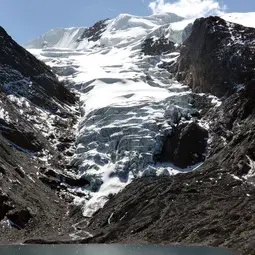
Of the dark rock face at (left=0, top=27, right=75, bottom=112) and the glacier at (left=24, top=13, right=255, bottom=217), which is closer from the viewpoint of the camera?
the glacier at (left=24, top=13, right=255, bottom=217)

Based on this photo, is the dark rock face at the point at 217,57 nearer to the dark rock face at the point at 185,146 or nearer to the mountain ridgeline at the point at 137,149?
the mountain ridgeline at the point at 137,149

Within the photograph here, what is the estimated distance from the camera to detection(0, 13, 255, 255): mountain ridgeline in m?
86.9

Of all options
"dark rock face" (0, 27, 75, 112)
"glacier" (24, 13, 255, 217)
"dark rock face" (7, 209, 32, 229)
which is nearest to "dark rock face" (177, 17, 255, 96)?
"glacier" (24, 13, 255, 217)

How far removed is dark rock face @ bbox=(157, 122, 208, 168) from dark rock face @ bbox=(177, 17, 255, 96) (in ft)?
59.1

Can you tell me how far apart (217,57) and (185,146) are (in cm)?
3876

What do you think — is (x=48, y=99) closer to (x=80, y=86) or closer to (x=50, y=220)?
(x=80, y=86)

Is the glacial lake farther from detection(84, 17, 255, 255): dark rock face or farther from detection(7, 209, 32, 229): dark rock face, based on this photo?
detection(7, 209, 32, 229): dark rock face

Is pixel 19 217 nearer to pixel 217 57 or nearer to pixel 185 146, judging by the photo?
pixel 185 146

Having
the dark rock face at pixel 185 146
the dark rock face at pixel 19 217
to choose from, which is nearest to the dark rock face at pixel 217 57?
the dark rock face at pixel 185 146

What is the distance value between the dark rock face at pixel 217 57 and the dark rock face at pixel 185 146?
1802 centimetres

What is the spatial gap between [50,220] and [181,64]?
324 feet

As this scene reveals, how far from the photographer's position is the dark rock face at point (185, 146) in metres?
119

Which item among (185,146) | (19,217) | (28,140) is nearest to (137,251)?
(19,217)

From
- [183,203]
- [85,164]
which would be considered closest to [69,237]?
[183,203]
